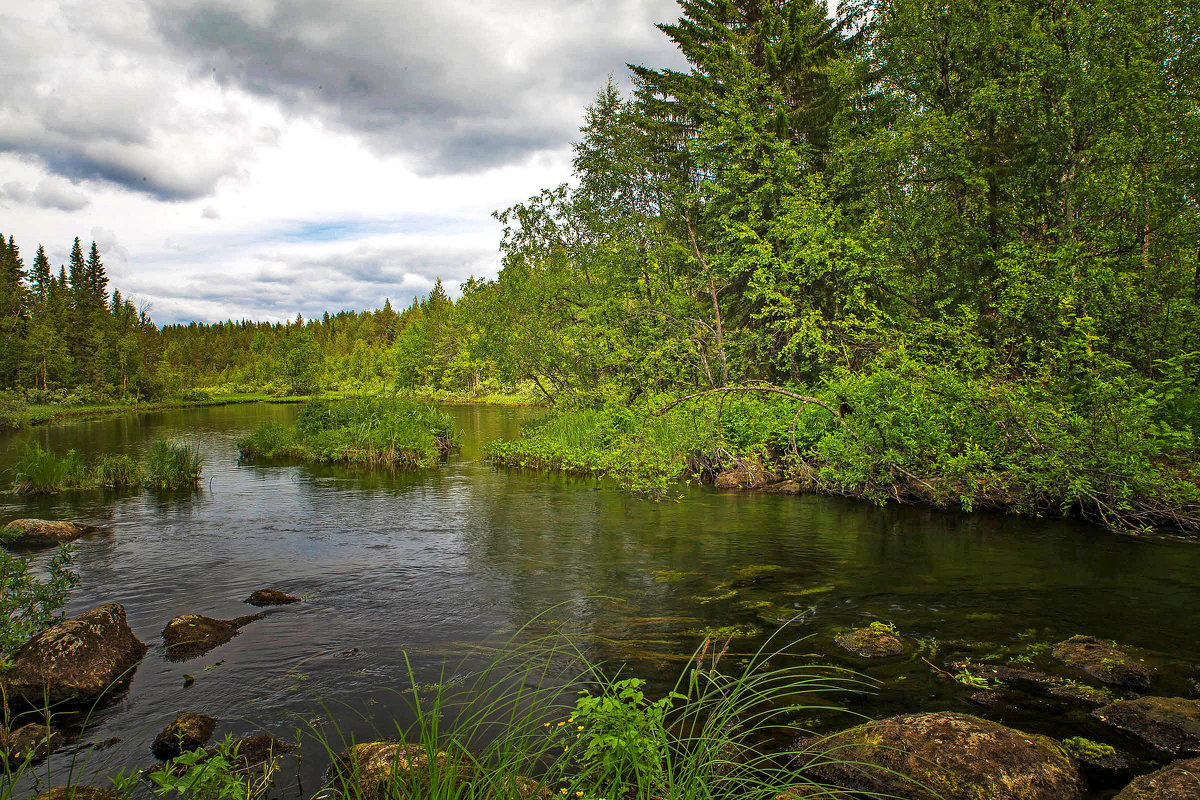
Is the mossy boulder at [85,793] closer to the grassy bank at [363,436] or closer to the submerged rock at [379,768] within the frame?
the submerged rock at [379,768]

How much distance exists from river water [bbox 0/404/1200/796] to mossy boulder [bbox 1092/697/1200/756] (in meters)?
0.24

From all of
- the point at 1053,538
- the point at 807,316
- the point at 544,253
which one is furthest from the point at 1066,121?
the point at 544,253

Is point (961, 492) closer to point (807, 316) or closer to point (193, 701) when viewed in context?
point (807, 316)

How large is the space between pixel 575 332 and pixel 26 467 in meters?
18.9

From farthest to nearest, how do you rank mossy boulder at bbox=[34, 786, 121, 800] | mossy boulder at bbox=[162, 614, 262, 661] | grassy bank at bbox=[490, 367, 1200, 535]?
grassy bank at bbox=[490, 367, 1200, 535], mossy boulder at bbox=[162, 614, 262, 661], mossy boulder at bbox=[34, 786, 121, 800]

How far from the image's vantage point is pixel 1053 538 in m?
12.7

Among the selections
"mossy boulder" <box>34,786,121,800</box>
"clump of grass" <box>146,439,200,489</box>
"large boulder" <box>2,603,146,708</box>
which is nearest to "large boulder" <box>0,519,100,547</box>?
"clump of grass" <box>146,439,200,489</box>

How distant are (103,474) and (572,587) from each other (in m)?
17.7

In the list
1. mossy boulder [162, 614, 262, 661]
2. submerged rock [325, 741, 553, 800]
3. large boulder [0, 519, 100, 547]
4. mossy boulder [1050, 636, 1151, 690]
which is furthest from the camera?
large boulder [0, 519, 100, 547]

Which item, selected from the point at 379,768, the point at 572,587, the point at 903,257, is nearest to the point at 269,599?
the point at 572,587

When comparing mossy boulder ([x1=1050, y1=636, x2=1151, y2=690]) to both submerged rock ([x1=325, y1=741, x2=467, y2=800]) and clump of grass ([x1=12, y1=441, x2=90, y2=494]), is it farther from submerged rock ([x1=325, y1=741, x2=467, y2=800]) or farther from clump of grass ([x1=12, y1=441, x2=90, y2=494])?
clump of grass ([x1=12, y1=441, x2=90, y2=494])

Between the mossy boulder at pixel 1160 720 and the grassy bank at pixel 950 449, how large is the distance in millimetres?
8035

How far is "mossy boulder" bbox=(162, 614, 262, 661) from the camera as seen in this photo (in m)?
7.87

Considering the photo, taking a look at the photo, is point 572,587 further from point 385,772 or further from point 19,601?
point 19,601
